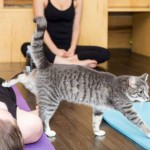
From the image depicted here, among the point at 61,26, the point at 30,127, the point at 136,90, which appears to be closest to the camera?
the point at 30,127

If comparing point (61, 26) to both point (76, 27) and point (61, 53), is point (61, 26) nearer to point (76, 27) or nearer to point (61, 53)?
point (76, 27)

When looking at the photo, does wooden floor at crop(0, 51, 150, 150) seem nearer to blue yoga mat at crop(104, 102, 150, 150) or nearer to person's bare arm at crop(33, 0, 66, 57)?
blue yoga mat at crop(104, 102, 150, 150)

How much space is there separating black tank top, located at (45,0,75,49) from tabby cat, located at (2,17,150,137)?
1238mm

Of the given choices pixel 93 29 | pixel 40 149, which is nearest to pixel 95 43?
pixel 93 29

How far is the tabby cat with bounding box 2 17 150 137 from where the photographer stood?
1639mm

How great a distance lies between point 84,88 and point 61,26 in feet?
4.58

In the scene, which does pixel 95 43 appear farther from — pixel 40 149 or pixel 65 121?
pixel 40 149

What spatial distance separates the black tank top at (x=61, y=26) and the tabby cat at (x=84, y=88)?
4.06ft

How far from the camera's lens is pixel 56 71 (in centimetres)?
174

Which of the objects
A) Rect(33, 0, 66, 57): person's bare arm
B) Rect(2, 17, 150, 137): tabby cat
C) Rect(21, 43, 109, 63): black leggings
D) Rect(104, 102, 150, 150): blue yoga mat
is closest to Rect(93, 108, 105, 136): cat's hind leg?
Rect(2, 17, 150, 137): tabby cat

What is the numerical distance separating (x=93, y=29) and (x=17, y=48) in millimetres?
709

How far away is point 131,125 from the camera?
181 centimetres

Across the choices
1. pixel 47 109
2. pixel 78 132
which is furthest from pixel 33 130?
pixel 78 132

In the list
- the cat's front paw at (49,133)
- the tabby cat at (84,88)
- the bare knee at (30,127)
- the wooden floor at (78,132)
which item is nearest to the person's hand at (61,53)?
the wooden floor at (78,132)
